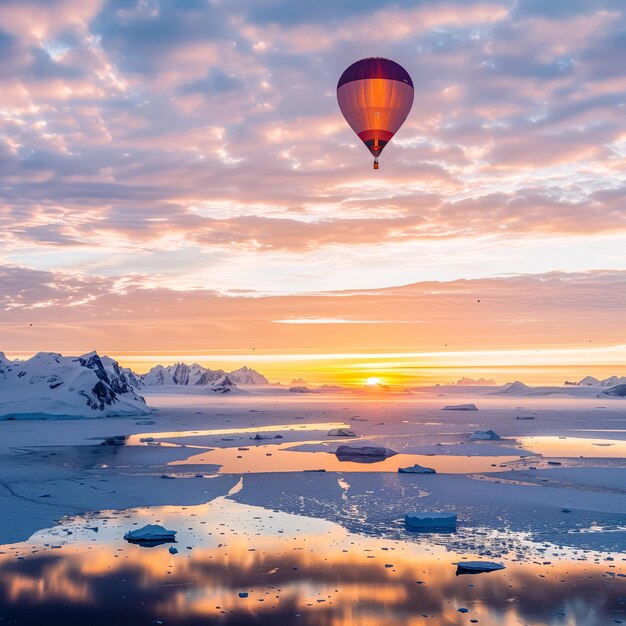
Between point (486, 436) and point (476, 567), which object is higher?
point (486, 436)

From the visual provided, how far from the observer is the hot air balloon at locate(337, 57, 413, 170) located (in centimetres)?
3133

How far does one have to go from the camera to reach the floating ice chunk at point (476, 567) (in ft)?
36.1

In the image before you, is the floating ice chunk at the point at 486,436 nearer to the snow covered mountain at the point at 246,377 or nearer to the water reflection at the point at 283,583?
the water reflection at the point at 283,583

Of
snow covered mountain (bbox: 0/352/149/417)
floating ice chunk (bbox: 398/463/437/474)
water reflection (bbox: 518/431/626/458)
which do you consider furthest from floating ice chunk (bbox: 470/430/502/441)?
snow covered mountain (bbox: 0/352/149/417)

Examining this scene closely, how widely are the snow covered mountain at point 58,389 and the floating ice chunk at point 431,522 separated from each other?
36.3 m

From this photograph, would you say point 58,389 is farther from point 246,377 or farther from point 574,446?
point 246,377

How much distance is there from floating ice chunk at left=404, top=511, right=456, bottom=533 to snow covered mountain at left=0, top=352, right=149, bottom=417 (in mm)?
36264

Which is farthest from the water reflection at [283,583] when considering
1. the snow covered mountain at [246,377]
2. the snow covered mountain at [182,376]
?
the snow covered mountain at [246,377]

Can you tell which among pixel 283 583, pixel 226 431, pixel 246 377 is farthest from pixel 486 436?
pixel 246 377

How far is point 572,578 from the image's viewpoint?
10664 mm

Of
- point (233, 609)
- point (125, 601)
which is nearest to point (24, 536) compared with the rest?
point (125, 601)

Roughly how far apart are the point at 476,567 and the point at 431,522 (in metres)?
3.00

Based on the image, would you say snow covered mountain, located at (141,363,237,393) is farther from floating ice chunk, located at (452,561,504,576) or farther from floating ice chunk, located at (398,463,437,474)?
floating ice chunk, located at (452,561,504,576)

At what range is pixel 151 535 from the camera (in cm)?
1297
